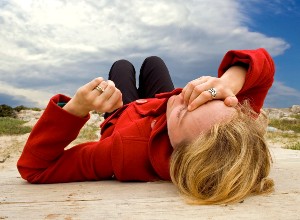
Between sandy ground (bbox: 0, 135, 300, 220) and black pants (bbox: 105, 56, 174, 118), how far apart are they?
228 cm

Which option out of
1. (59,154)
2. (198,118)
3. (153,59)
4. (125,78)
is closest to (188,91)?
(198,118)

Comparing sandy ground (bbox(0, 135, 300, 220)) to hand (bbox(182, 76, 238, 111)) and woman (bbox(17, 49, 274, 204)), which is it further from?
hand (bbox(182, 76, 238, 111))

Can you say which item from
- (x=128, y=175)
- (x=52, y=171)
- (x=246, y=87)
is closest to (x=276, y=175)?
(x=246, y=87)

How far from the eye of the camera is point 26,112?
85.9ft

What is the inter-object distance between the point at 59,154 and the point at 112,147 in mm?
567

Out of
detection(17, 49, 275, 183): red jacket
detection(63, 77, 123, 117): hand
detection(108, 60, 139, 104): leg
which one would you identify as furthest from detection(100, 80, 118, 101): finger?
detection(108, 60, 139, 104): leg

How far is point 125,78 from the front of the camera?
18.2ft

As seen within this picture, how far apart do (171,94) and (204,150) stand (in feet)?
3.14

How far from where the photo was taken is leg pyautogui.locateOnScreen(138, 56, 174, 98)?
559cm

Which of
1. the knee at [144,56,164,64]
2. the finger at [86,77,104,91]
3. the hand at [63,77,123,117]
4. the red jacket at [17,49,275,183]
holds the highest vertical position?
the knee at [144,56,164,64]

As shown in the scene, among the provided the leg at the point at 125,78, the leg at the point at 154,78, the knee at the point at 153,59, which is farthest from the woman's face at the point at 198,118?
the knee at the point at 153,59

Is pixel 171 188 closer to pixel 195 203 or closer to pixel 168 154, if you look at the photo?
pixel 168 154

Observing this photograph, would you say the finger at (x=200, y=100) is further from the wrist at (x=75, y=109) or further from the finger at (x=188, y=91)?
the wrist at (x=75, y=109)

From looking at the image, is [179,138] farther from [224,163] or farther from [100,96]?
[100,96]
